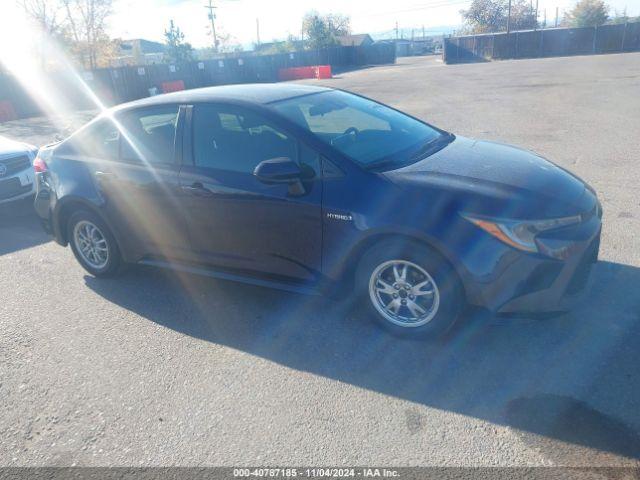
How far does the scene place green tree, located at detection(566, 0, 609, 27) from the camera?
61966 millimetres

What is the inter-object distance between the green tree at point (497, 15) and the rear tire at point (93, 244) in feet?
275

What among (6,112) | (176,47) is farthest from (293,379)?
(176,47)

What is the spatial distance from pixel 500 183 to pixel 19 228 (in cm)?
633

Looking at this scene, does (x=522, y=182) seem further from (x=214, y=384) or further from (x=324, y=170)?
(x=214, y=384)

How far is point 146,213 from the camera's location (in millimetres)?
4430

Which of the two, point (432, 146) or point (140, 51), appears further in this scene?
point (140, 51)

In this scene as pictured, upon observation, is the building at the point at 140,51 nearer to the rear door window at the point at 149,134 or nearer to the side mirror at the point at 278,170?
the rear door window at the point at 149,134

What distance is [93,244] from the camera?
16.2 feet

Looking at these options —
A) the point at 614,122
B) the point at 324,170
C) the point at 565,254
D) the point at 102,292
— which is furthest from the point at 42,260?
the point at 614,122

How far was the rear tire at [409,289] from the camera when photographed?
328 centimetres

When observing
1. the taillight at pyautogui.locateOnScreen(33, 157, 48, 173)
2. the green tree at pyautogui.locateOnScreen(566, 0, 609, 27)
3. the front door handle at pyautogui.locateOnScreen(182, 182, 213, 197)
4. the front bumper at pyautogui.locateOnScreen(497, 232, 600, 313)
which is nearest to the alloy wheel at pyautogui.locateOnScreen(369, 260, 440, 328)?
the front bumper at pyautogui.locateOnScreen(497, 232, 600, 313)

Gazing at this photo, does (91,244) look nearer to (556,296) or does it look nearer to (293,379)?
(293,379)

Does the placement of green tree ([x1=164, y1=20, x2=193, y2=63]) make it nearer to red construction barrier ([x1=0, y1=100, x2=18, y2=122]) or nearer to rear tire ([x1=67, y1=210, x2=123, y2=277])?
red construction barrier ([x1=0, y1=100, x2=18, y2=122])

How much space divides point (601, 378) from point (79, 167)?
4.48 m
